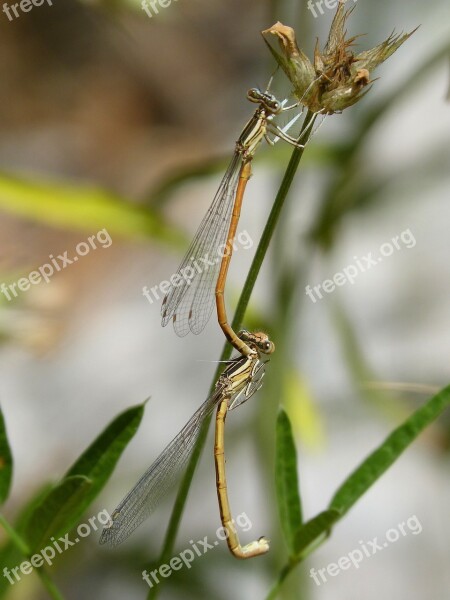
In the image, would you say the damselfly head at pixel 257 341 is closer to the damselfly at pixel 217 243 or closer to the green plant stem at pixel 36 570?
the damselfly at pixel 217 243

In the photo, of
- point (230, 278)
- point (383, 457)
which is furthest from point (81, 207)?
point (383, 457)

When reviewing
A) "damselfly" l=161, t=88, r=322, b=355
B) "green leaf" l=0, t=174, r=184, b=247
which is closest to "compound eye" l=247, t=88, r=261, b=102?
"damselfly" l=161, t=88, r=322, b=355

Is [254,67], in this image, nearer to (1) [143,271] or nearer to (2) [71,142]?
(2) [71,142]

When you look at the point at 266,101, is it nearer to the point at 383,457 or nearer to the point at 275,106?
the point at 275,106

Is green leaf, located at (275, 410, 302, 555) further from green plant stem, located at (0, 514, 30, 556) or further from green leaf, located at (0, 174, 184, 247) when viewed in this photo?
green leaf, located at (0, 174, 184, 247)

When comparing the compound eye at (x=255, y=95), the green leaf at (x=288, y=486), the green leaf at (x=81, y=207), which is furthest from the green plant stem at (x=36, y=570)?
the green leaf at (x=81, y=207)

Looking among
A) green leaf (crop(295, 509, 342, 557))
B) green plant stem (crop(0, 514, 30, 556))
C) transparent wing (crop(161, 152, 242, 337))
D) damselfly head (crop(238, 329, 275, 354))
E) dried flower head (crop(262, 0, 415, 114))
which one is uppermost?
dried flower head (crop(262, 0, 415, 114))
